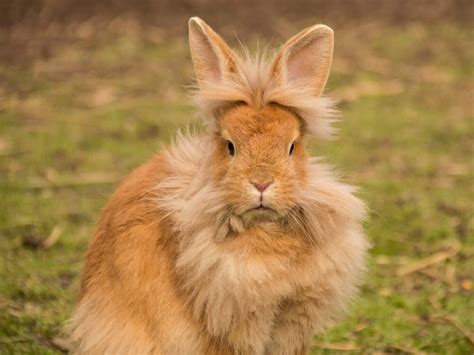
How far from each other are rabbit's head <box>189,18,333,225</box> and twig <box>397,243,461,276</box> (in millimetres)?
1953

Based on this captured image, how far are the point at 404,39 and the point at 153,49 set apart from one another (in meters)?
2.63

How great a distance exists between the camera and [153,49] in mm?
9789

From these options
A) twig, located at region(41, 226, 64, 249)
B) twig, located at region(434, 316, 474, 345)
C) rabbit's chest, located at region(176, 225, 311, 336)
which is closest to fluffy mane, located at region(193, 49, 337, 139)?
rabbit's chest, located at region(176, 225, 311, 336)

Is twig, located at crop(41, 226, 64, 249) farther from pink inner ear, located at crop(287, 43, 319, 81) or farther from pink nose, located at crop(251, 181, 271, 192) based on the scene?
pink nose, located at crop(251, 181, 271, 192)

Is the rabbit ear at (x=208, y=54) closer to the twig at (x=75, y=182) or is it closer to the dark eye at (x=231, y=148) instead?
the dark eye at (x=231, y=148)

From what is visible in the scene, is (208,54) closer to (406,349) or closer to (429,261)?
(406,349)

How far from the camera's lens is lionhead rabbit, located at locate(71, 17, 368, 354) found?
10.7 ft

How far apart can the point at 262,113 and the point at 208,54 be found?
329 millimetres

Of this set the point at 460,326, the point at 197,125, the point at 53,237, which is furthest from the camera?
the point at 53,237

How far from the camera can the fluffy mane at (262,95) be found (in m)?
3.31

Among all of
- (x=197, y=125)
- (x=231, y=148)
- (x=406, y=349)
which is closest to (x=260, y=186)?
(x=231, y=148)

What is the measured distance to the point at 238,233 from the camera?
3.30 m

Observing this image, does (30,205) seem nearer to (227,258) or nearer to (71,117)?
(71,117)

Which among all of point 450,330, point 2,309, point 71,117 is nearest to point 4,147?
point 71,117
